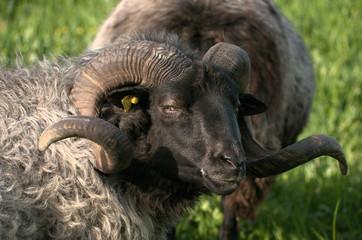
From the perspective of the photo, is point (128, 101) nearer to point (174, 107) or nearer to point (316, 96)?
point (174, 107)

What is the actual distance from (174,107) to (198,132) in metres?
0.22

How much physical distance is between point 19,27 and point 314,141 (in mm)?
6675

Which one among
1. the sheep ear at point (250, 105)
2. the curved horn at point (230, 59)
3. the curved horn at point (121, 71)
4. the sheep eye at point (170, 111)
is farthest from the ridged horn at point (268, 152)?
the sheep eye at point (170, 111)

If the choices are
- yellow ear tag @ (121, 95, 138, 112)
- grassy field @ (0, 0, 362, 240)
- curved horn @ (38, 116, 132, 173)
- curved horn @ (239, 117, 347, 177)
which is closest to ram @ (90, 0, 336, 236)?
grassy field @ (0, 0, 362, 240)

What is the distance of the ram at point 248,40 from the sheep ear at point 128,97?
1.15 m

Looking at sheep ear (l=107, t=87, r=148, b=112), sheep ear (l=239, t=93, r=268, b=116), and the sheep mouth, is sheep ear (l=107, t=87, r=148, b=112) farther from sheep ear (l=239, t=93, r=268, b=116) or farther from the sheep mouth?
sheep ear (l=239, t=93, r=268, b=116)

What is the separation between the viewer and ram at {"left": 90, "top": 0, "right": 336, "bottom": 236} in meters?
4.66

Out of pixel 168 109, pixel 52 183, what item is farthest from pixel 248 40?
pixel 52 183

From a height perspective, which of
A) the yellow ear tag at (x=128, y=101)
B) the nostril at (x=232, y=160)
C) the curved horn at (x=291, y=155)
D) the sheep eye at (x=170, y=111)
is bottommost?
the curved horn at (x=291, y=155)

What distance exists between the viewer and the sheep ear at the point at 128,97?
10.8ft

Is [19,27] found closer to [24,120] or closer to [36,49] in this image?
[36,49]

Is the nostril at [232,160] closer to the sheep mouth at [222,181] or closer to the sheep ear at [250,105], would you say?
the sheep mouth at [222,181]

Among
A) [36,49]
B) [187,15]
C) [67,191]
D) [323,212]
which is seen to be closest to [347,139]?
[323,212]

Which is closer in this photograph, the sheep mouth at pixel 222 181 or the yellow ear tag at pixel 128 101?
the sheep mouth at pixel 222 181
